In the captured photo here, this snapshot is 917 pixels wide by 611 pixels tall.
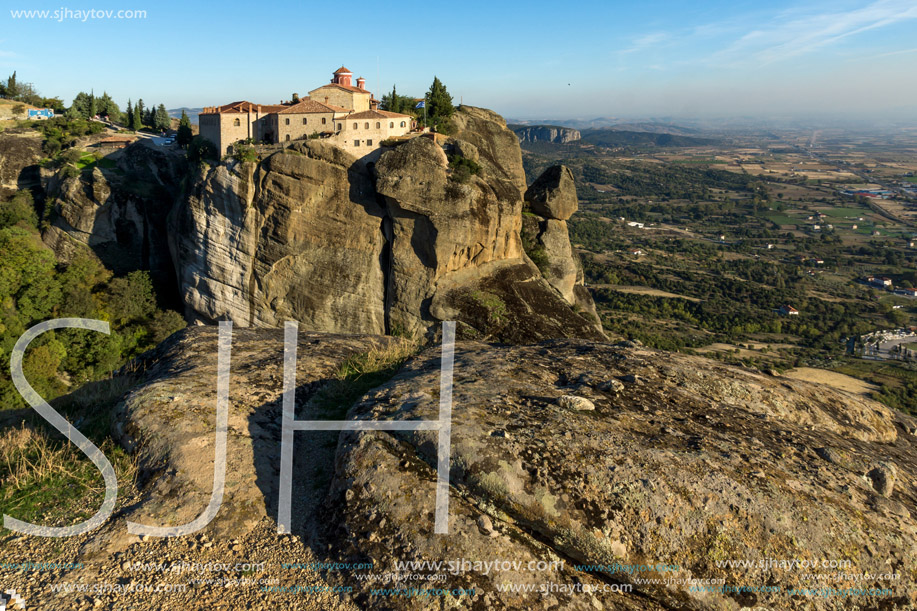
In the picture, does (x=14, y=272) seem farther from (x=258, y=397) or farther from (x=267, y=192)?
(x=258, y=397)

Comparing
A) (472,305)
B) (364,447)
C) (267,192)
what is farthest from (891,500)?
(267,192)

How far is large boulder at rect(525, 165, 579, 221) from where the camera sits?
118 ft

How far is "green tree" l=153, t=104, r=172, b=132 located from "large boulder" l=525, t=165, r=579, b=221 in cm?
5112

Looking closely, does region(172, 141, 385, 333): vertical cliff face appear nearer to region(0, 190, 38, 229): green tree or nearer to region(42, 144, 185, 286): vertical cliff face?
region(42, 144, 185, 286): vertical cliff face

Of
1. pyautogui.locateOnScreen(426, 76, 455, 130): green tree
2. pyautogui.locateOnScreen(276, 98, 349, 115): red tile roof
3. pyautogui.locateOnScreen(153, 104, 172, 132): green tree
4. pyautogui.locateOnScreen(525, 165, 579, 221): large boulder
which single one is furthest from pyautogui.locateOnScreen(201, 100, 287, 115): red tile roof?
pyautogui.locateOnScreen(153, 104, 172, 132): green tree

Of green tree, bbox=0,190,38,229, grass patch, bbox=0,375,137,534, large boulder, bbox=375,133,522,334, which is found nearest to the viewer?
grass patch, bbox=0,375,137,534

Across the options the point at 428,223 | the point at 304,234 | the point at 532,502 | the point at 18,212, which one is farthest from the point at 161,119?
the point at 532,502

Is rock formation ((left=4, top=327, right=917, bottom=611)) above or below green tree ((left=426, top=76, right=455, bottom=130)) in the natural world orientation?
below

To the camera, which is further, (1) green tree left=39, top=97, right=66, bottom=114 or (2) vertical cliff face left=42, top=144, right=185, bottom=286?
(1) green tree left=39, top=97, right=66, bottom=114

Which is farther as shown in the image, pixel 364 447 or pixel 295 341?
pixel 295 341

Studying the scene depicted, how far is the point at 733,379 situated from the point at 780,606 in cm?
331

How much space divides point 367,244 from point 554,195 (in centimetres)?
1340

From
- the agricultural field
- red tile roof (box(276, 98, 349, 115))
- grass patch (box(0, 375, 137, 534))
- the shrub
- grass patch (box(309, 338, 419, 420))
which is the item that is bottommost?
the agricultural field

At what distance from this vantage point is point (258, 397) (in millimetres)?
6508
